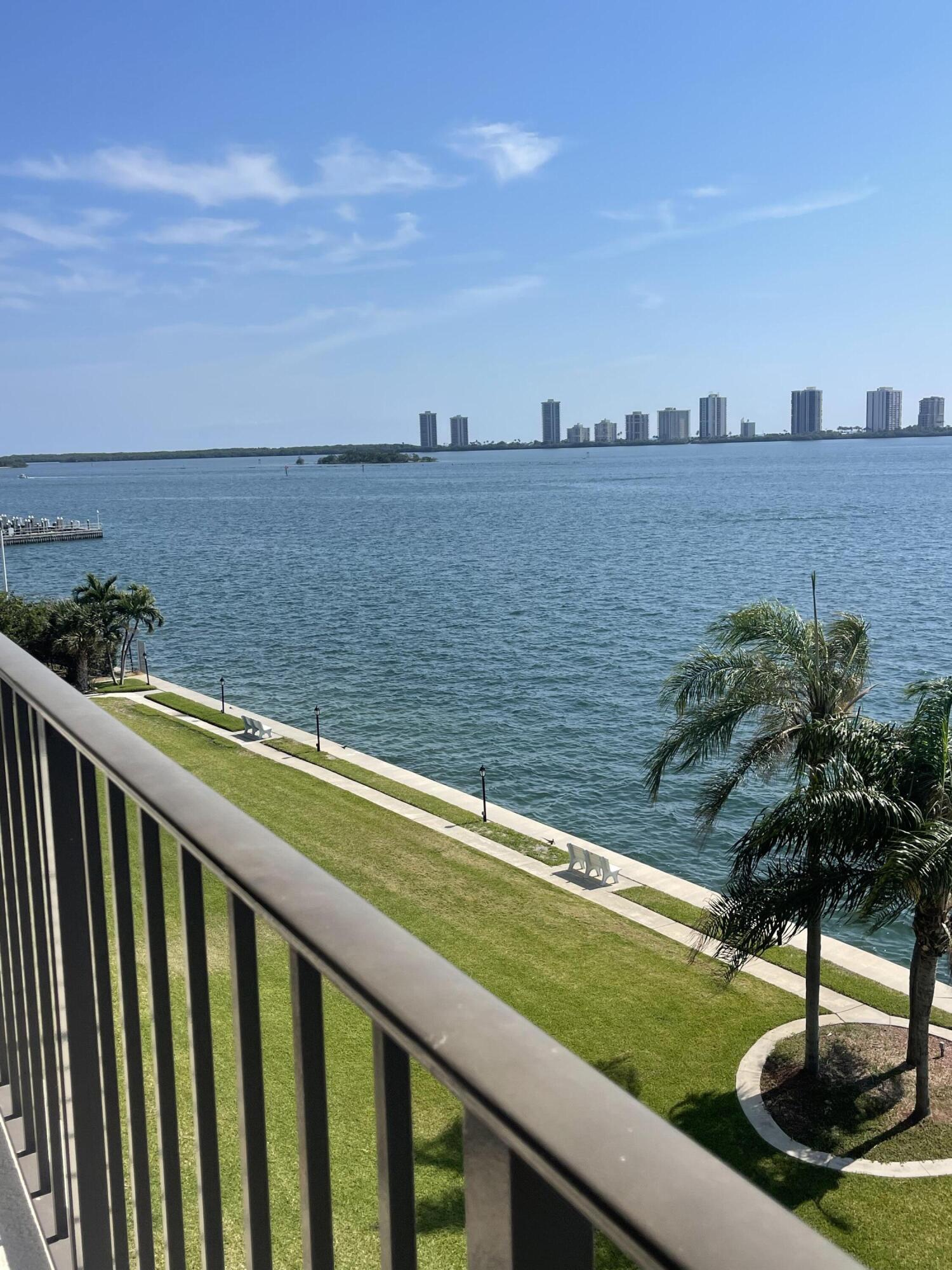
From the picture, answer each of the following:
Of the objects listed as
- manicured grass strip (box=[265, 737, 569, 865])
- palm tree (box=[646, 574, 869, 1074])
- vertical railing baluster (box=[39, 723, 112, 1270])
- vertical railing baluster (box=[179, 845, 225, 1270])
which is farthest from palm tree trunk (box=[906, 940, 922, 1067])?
vertical railing baluster (box=[179, 845, 225, 1270])

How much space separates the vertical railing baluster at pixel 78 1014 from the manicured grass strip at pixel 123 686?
49027 mm

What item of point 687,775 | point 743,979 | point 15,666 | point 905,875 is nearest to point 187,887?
point 15,666

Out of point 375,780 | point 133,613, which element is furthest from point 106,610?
point 375,780

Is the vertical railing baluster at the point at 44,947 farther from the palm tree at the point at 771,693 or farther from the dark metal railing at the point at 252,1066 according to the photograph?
the palm tree at the point at 771,693

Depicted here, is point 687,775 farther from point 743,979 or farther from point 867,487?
point 867,487

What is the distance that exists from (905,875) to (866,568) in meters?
83.4

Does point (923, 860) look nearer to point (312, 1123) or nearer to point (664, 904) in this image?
point (664, 904)

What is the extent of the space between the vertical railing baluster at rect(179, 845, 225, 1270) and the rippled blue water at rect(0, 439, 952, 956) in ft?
86.6

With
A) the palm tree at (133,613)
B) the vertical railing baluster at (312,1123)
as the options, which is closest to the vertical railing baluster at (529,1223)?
the vertical railing baluster at (312,1123)

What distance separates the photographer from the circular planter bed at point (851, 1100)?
52.2ft

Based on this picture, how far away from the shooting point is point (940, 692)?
15.9 metres

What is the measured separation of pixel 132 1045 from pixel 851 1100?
56.7ft

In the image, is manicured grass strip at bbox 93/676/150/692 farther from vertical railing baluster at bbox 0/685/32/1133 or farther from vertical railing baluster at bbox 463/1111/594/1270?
vertical railing baluster at bbox 463/1111/594/1270

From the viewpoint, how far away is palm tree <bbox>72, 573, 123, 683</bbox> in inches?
2169
